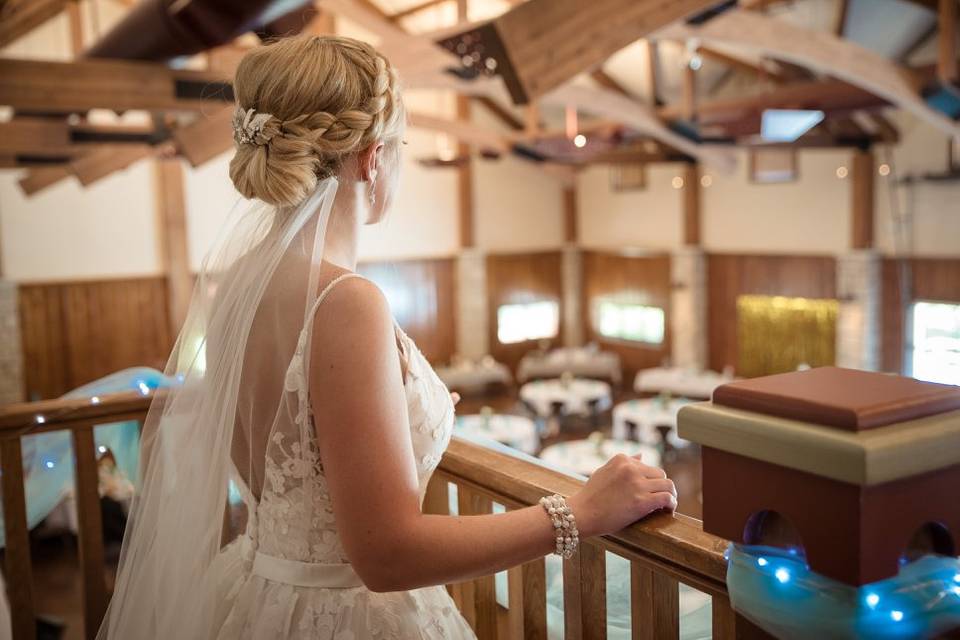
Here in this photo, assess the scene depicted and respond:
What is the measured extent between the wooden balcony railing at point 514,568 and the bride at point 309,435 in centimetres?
11

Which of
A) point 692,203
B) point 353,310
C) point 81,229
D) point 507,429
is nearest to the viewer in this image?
point 353,310

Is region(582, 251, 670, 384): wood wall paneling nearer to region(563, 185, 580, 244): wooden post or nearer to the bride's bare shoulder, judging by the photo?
region(563, 185, 580, 244): wooden post

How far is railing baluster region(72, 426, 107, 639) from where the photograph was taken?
214 cm

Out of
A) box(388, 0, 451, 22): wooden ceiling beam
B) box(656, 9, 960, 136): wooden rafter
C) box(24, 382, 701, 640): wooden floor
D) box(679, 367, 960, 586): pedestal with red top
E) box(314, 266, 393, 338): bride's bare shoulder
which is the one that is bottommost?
box(24, 382, 701, 640): wooden floor

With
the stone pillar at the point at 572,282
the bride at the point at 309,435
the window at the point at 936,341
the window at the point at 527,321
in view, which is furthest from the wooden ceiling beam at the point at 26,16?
the window at the point at 936,341

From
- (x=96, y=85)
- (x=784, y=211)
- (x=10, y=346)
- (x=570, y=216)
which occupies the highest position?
(x=96, y=85)

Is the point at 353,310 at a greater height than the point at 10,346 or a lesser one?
greater

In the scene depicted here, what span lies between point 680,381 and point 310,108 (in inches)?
440

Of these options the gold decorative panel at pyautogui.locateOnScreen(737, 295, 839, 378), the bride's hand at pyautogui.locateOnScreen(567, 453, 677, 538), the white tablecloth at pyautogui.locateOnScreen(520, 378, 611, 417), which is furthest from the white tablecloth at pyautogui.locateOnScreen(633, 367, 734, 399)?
the bride's hand at pyautogui.locateOnScreen(567, 453, 677, 538)

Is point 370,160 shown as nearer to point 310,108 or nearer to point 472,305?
point 310,108

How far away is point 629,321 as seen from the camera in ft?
50.8

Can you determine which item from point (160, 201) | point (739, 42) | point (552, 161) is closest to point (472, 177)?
point (552, 161)

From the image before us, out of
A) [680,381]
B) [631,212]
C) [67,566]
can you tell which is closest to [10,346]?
[67,566]

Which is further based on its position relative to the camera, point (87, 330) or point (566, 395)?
point (87, 330)
